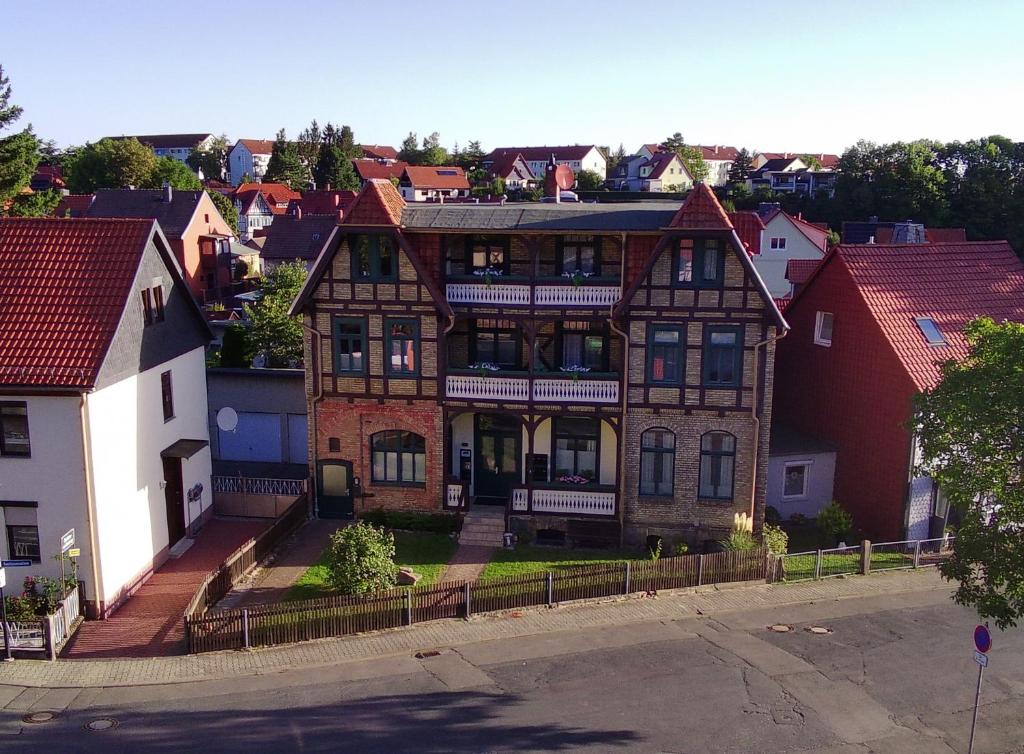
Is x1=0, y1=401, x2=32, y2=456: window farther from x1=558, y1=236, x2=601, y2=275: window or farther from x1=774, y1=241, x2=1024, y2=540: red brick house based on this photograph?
x1=774, y1=241, x2=1024, y2=540: red brick house

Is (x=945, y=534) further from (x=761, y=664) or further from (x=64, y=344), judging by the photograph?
(x=64, y=344)

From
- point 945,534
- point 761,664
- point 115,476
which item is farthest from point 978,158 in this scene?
point 115,476

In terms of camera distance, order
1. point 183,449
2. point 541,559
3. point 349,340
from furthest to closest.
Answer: point 349,340 → point 541,559 → point 183,449

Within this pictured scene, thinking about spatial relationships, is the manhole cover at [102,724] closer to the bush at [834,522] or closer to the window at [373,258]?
the window at [373,258]

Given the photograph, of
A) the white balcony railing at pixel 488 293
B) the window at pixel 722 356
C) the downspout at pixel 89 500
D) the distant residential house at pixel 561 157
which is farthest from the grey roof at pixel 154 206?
the distant residential house at pixel 561 157

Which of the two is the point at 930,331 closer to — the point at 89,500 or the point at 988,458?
the point at 988,458

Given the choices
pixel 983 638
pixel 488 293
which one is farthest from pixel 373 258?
pixel 983 638
